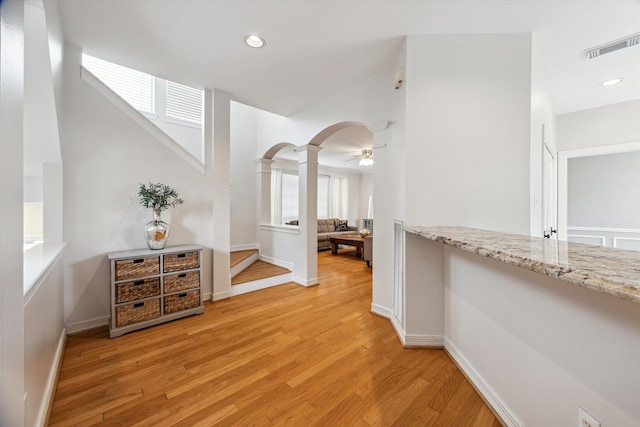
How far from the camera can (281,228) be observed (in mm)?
4141

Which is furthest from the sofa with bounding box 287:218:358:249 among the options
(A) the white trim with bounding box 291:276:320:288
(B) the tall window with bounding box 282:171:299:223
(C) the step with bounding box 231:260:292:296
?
(A) the white trim with bounding box 291:276:320:288

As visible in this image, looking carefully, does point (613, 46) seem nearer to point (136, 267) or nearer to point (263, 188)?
point (263, 188)

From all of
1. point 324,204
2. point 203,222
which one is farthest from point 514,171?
point 324,204

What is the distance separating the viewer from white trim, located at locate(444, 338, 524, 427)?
126cm

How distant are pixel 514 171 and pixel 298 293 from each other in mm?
2725

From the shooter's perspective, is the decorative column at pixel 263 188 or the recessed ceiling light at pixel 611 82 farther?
the decorative column at pixel 263 188

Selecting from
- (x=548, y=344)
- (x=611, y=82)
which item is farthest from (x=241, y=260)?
(x=611, y=82)

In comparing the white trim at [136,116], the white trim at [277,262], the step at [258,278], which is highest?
the white trim at [136,116]

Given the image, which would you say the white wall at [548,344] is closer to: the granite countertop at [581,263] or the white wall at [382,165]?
the granite countertop at [581,263]

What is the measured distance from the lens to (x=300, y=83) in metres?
2.83

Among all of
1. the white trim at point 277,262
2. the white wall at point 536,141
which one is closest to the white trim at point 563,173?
the white wall at point 536,141

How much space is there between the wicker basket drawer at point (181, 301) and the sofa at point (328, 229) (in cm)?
382

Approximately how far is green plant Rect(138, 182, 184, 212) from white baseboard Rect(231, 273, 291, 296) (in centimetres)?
136

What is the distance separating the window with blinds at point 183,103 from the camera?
3.86 meters
